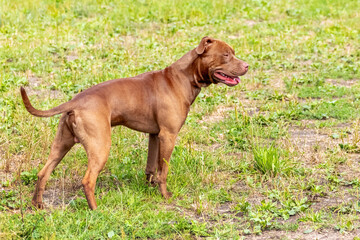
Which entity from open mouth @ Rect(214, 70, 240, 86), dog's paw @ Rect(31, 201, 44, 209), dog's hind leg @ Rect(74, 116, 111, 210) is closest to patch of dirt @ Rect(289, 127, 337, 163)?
open mouth @ Rect(214, 70, 240, 86)

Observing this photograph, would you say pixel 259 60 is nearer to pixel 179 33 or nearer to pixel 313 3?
pixel 179 33

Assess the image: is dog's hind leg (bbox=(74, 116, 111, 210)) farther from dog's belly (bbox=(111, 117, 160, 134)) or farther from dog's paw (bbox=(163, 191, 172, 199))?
dog's paw (bbox=(163, 191, 172, 199))

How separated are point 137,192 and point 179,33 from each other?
267 inches

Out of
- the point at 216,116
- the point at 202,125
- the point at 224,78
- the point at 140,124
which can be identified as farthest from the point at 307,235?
the point at 216,116

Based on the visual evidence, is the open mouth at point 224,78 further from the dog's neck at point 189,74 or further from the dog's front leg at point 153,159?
the dog's front leg at point 153,159

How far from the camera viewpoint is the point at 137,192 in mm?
6250

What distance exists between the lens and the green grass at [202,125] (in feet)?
18.7

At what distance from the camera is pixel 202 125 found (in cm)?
832

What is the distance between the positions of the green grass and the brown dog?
1.27ft

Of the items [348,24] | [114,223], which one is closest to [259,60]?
[348,24]

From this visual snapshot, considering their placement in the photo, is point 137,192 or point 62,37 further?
point 62,37

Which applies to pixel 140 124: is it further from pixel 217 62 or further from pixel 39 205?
pixel 39 205

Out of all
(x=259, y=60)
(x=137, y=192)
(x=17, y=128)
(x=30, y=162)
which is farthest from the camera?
(x=259, y=60)

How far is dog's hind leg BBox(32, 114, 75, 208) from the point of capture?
5.84 m
